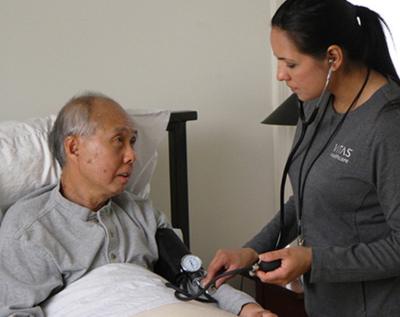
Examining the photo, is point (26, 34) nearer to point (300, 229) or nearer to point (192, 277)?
point (192, 277)

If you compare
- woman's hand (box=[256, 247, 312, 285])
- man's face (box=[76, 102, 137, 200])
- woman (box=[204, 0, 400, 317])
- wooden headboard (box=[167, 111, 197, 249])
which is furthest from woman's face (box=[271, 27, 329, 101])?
wooden headboard (box=[167, 111, 197, 249])

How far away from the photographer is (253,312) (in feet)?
4.20

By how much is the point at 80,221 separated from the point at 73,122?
260mm

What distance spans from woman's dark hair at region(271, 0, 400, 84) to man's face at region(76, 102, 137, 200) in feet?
1.71

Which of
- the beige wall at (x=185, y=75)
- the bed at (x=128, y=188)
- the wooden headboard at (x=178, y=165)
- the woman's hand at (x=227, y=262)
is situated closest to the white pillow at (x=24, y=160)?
the bed at (x=128, y=188)

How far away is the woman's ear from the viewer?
3.58 feet

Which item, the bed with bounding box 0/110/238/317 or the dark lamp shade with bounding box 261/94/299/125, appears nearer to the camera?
the bed with bounding box 0/110/238/317

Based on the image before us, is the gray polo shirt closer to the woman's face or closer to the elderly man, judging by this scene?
the elderly man

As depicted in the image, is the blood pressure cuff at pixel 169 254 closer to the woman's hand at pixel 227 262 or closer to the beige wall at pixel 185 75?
the woman's hand at pixel 227 262

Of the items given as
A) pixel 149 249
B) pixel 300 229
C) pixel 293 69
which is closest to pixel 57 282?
pixel 149 249

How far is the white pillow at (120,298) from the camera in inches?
45.5

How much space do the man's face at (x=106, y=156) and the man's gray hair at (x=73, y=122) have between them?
0.02 metres

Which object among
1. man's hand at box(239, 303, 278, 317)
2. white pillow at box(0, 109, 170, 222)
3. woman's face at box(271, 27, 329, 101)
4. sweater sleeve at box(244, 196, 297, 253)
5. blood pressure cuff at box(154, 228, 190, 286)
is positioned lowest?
man's hand at box(239, 303, 278, 317)

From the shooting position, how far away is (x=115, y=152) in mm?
1437
